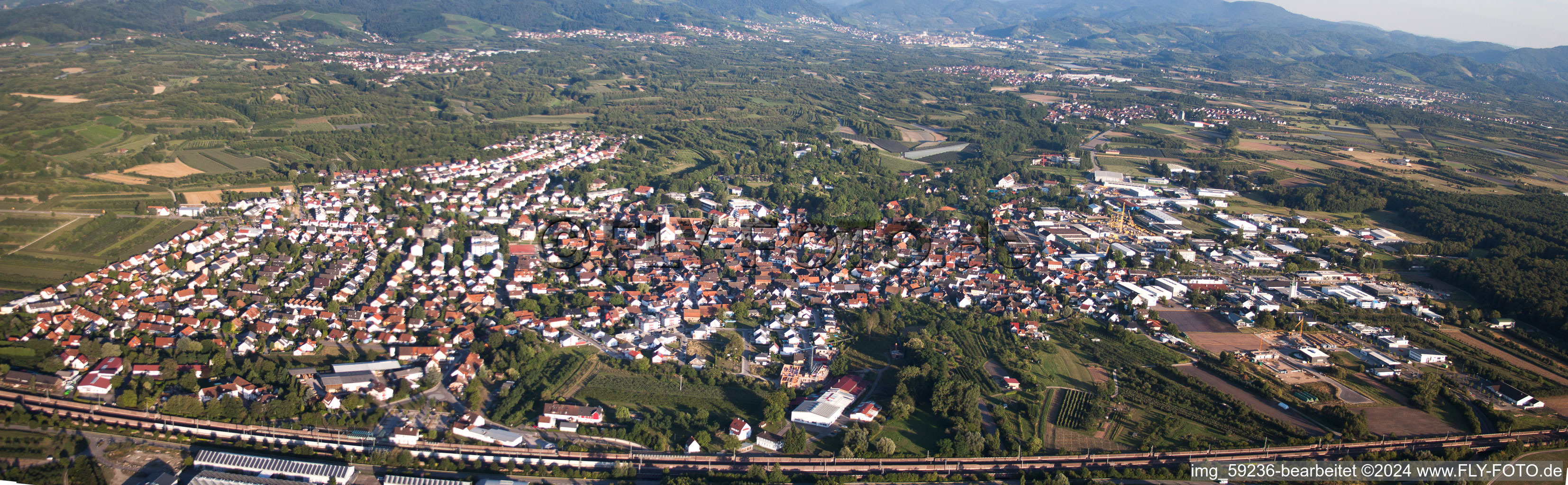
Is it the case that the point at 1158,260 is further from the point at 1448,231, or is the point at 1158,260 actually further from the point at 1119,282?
the point at 1448,231

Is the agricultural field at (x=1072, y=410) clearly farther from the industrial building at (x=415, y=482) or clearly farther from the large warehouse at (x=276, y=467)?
the large warehouse at (x=276, y=467)

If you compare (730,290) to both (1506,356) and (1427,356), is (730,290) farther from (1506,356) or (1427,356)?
(1506,356)

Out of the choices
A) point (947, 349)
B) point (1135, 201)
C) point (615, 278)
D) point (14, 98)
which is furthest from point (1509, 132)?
point (14, 98)

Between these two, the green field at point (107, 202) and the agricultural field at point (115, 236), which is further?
the green field at point (107, 202)

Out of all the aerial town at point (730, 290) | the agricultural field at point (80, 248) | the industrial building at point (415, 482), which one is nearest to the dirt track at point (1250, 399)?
the aerial town at point (730, 290)

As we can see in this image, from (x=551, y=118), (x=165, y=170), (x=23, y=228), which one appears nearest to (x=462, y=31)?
(x=551, y=118)

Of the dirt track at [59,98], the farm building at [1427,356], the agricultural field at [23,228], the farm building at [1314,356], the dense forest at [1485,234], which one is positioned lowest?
the agricultural field at [23,228]

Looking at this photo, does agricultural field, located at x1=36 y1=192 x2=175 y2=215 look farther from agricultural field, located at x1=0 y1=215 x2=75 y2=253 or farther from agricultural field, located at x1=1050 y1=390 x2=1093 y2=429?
agricultural field, located at x1=1050 y1=390 x2=1093 y2=429
